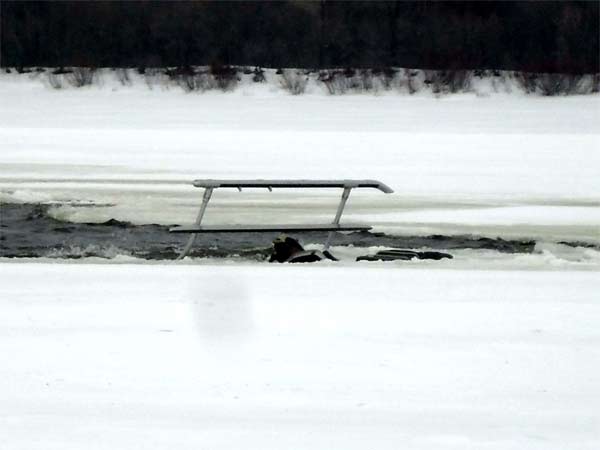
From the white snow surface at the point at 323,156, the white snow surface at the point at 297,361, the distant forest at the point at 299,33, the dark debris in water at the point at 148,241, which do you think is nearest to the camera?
the white snow surface at the point at 297,361

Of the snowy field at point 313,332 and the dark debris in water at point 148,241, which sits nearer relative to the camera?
the snowy field at point 313,332

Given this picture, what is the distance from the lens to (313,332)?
21.0 ft

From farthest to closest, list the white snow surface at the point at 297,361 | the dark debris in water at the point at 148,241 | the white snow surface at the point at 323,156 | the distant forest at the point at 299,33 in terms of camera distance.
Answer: the distant forest at the point at 299,33 < the white snow surface at the point at 323,156 < the dark debris in water at the point at 148,241 < the white snow surface at the point at 297,361

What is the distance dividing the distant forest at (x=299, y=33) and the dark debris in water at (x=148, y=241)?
29714mm

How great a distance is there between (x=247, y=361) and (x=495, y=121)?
1958 cm

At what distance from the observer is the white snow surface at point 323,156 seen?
1234 cm

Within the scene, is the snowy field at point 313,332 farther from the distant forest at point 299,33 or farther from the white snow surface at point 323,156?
the distant forest at point 299,33

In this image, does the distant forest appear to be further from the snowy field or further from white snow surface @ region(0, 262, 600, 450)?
white snow surface @ region(0, 262, 600, 450)

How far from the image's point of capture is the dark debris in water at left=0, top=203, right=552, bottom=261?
1014 centimetres

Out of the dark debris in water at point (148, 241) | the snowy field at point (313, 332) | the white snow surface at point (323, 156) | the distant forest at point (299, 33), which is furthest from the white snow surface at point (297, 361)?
the distant forest at point (299, 33)

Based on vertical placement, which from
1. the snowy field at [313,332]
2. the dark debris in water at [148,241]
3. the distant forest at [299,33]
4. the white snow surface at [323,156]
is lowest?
the distant forest at [299,33]

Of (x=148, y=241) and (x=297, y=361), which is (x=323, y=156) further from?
(x=297, y=361)

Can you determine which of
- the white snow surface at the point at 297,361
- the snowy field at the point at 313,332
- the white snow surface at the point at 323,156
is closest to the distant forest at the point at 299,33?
the white snow surface at the point at 323,156

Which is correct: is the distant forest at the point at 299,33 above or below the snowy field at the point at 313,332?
below
